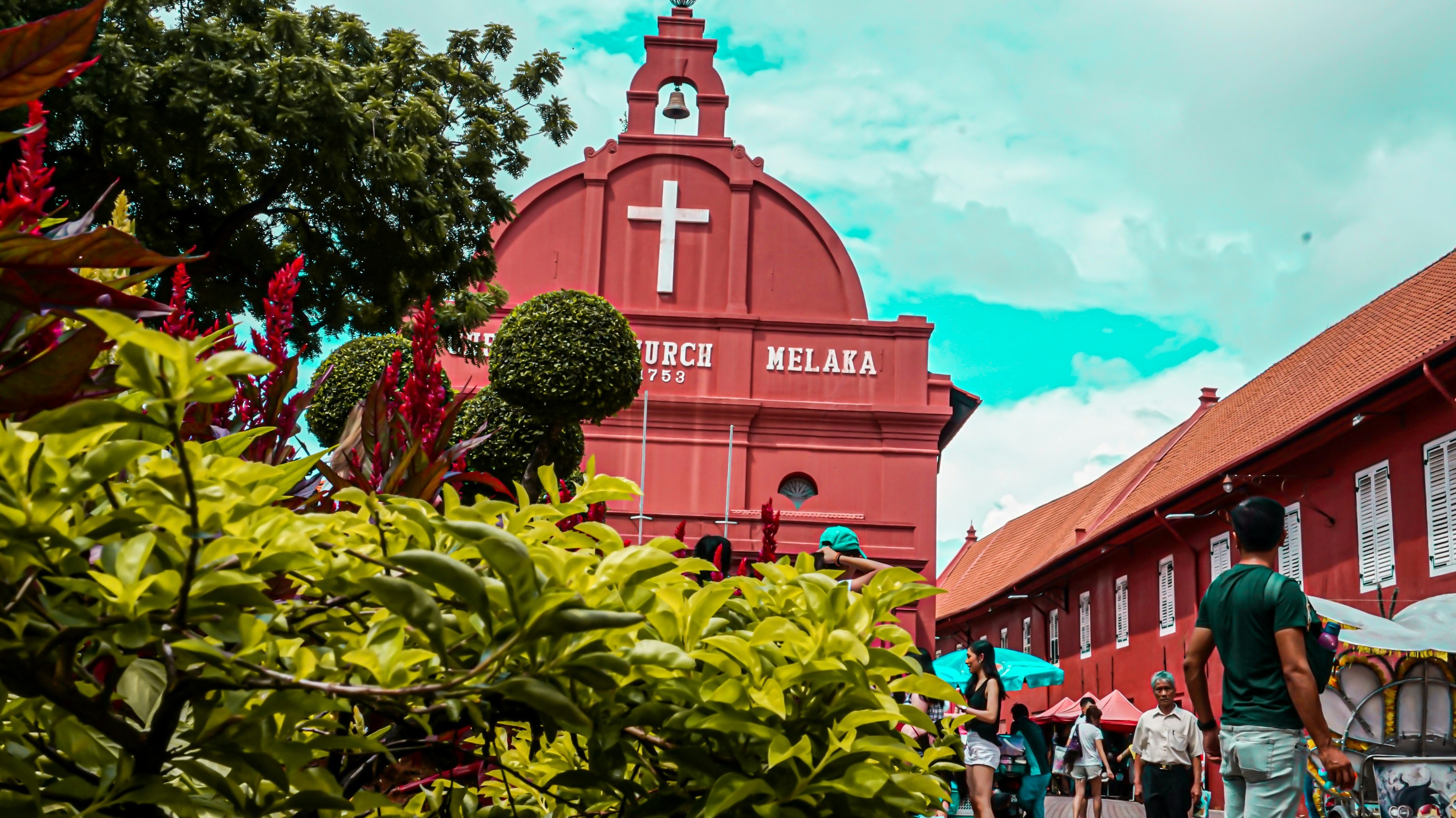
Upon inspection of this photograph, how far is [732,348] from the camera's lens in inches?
966

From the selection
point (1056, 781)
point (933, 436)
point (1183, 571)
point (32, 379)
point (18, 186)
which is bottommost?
point (1056, 781)

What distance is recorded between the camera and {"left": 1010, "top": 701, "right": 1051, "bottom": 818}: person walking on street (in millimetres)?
8398

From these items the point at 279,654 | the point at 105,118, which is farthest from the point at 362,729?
the point at 105,118

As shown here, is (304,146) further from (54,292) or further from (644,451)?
(54,292)

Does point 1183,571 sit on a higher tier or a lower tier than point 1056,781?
higher

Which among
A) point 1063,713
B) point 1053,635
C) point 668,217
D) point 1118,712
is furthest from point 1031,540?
point 668,217

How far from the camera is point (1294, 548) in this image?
19.2 metres

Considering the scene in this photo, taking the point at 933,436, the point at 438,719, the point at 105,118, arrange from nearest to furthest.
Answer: the point at 438,719
the point at 105,118
the point at 933,436

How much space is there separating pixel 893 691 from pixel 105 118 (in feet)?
50.3

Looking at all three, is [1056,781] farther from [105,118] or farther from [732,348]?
[105,118]

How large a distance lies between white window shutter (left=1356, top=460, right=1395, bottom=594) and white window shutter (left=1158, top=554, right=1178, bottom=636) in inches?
227

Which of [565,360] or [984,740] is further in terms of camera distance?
[565,360]

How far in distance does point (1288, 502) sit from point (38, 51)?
791 inches

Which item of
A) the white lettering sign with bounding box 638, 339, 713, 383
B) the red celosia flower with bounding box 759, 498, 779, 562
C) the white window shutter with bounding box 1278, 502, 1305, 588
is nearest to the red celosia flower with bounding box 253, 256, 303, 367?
the red celosia flower with bounding box 759, 498, 779, 562
